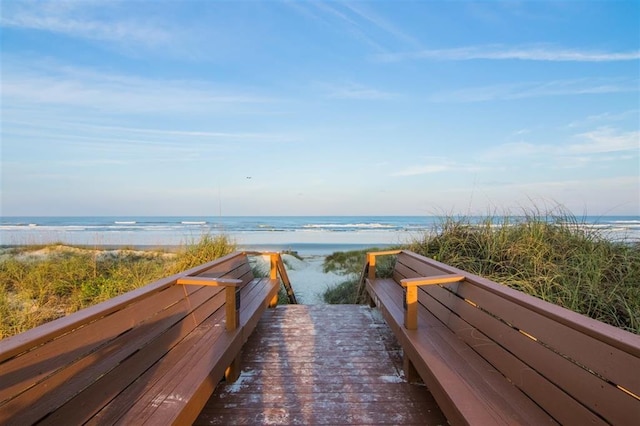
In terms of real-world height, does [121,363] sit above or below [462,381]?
above

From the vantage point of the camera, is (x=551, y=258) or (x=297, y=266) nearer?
(x=551, y=258)

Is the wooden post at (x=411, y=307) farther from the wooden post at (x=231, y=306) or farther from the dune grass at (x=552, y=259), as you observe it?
the dune grass at (x=552, y=259)

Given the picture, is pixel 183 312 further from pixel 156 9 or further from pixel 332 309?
pixel 156 9

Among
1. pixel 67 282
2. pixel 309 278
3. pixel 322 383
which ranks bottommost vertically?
pixel 309 278

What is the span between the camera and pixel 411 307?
2621mm

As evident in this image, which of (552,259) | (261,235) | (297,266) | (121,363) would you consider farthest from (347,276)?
(261,235)

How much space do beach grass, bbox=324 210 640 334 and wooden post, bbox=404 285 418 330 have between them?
62.6 inches

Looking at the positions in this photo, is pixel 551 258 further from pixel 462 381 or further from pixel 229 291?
pixel 229 291

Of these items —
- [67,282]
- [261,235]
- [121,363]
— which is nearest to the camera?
[121,363]

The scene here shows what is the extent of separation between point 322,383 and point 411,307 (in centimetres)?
98

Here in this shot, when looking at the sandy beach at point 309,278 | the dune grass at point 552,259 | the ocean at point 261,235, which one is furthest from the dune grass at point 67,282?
the dune grass at point 552,259

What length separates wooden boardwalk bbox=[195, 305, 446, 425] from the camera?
2146mm

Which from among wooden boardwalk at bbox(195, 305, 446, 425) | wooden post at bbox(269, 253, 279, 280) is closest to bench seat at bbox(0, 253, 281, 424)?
wooden boardwalk at bbox(195, 305, 446, 425)

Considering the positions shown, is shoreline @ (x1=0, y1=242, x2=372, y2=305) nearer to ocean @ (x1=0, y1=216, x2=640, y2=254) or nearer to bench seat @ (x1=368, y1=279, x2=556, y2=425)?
ocean @ (x1=0, y1=216, x2=640, y2=254)
